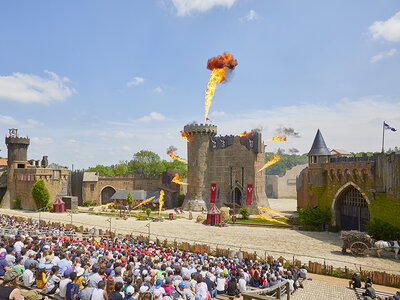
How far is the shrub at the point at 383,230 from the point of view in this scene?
24.8 meters

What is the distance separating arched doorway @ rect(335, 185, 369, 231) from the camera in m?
31.1

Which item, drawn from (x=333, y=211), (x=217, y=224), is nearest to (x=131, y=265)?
(x=217, y=224)

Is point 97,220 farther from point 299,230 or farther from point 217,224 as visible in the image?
point 299,230

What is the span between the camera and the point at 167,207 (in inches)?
2146

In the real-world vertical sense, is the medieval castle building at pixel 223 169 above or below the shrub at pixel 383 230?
above

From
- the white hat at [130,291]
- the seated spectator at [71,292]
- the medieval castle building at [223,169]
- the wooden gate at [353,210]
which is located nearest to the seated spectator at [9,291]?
the seated spectator at [71,292]

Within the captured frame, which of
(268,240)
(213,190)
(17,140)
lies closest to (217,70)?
(213,190)

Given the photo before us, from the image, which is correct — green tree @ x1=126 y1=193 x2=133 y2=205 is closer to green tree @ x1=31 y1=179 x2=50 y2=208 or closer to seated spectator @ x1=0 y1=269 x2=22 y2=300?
green tree @ x1=31 y1=179 x2=50 y2=208

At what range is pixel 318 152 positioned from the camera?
124 ft

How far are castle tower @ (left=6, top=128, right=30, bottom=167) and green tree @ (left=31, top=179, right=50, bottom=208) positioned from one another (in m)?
9.63

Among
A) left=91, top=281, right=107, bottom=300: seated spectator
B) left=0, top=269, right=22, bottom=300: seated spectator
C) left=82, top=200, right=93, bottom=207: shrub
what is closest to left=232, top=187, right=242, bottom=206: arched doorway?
left=82, top=200, right=93, bottom=207: shrub

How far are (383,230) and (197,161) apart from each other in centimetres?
3052

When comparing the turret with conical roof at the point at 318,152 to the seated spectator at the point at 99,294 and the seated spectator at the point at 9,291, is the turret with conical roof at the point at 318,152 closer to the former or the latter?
the seated spectator at the point at 99,294

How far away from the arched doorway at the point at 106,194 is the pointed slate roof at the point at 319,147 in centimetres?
4079
